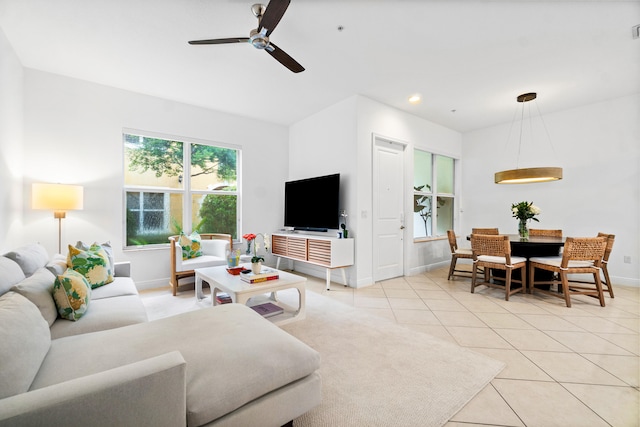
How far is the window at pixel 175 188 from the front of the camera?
398 cm

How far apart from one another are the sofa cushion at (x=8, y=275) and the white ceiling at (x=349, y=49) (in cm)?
211

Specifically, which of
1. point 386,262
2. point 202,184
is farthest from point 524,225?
point 202,184

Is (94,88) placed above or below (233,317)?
above

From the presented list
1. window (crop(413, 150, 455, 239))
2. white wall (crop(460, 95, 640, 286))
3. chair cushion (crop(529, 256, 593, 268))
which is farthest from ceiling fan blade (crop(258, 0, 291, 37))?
white wall (crop(460, 95, 640, 286))

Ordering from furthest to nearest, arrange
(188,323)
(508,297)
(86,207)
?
(86,207)
(508,297)
(188,323)

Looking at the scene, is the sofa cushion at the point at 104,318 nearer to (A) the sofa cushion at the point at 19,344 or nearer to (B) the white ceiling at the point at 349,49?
(A) the sofa cushion at the point at 19,344

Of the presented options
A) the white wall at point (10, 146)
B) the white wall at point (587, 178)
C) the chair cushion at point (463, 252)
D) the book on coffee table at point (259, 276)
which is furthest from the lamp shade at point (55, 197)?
the white wall at point (587, 178)

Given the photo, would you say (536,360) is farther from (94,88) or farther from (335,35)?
(94,88)

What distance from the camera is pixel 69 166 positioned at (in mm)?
3455

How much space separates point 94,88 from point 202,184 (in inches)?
71.8

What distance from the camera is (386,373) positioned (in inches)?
71.6

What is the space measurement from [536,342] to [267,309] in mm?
2435

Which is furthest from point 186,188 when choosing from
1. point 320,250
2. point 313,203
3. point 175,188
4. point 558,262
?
point 558,262

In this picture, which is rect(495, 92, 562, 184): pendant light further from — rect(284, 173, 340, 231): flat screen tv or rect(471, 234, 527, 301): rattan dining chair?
rect(284, 173, 340, 231): flat screen tv
